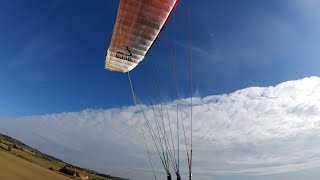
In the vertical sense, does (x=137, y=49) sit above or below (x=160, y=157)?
above

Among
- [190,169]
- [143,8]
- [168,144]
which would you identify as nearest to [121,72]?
[143,8]

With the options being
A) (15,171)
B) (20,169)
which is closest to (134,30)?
(15,171)

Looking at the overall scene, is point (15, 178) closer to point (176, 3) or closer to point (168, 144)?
point (168, 144)

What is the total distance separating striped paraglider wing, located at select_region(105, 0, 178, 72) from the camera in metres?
15.5

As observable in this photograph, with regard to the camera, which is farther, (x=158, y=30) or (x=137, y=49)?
(x=137, y=49)

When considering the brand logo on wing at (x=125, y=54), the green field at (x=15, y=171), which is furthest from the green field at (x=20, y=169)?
the brand logo on wing at (x=125, y=54)

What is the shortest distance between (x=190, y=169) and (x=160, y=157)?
2567 millimetres

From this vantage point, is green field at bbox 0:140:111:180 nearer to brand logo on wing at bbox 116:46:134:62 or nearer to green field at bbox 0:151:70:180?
green field at bbox 0:151:70:180

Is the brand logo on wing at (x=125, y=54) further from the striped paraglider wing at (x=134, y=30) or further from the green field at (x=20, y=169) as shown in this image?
the green field at (x=20, y=169)

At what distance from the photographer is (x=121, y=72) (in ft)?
68.6

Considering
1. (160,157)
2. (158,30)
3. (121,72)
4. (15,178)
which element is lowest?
(15,178)

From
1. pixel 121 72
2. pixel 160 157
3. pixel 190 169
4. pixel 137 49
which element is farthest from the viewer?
pixel 121 72

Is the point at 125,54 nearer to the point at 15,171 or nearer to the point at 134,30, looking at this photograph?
the point at 134,30

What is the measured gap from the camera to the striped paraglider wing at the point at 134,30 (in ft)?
50.9
